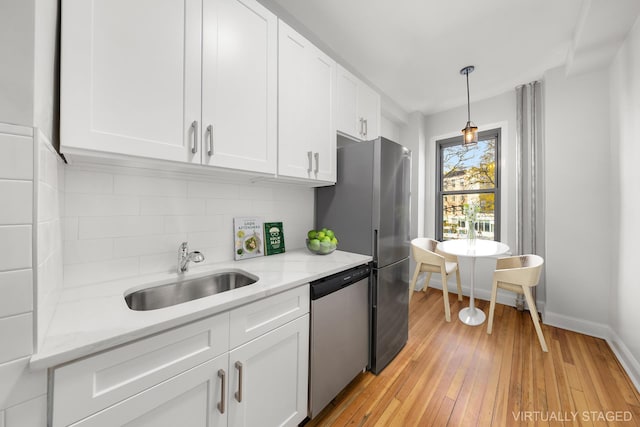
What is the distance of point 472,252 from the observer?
2504 millimetres

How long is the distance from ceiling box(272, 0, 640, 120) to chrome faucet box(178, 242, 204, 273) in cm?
190

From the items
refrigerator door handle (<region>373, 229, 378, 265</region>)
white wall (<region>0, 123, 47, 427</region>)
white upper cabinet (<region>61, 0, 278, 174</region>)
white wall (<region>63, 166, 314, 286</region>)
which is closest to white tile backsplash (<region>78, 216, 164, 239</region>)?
white wall (<region>63, 166, 314, 286</region>)

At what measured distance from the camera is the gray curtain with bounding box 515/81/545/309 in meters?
2.75

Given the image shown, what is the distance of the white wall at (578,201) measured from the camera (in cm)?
224

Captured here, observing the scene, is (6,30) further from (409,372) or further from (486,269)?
(486,269)

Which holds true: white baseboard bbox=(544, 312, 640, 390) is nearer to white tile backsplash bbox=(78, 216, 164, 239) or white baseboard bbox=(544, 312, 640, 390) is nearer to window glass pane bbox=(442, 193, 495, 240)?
window glass pane bbox=(442, 193, 495, 240)

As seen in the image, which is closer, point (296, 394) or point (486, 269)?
point (296, 394)

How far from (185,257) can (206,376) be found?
649mm

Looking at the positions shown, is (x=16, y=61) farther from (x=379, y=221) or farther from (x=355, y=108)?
(x=355, y=108)

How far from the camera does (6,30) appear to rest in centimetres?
57

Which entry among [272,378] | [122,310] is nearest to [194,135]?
[122,310]

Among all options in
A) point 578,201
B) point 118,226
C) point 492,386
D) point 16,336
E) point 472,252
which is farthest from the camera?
point 472,252

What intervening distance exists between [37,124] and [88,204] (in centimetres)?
63

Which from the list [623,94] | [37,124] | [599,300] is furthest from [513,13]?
[37,124]
